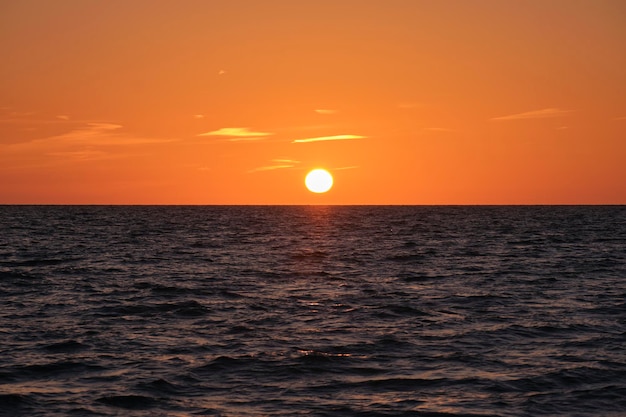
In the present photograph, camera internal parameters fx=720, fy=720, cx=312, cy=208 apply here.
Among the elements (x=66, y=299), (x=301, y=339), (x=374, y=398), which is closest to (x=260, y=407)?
(x=374, y=398)

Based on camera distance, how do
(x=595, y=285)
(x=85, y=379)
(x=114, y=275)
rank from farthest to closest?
(x=114, y=275)
(x=595, y=285)
(x=85, y=379)

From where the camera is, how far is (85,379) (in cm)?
1605

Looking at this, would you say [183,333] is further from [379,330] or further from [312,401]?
[312,401]

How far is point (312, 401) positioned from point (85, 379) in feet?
17.3

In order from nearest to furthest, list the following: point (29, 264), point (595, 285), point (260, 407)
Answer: point (260, 407) → point (595, 285) → point (29, 264)

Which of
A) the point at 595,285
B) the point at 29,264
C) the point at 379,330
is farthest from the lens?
the point at 29,264

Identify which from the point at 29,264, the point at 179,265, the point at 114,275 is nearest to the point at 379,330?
the point at 114,275

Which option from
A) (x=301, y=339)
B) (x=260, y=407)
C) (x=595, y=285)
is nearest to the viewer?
(x=260, y=407)

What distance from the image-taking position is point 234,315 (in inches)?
969

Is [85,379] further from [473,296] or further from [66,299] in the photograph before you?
[473,296]

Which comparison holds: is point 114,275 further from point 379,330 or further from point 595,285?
point 595,285

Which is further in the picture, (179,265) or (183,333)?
(179,265)

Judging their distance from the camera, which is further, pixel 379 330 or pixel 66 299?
pixel 66 299

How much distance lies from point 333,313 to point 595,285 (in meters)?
14.5
